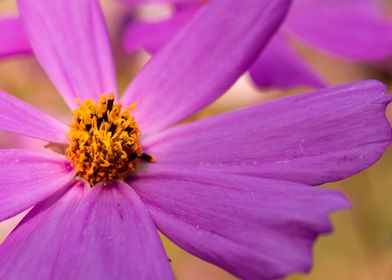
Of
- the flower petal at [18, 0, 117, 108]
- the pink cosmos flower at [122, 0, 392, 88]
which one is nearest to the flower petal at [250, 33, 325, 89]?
the pink cosmos flower at [122, 0, 392, 88]

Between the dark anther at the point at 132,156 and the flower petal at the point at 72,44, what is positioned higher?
the flower petal at the point at 72,44

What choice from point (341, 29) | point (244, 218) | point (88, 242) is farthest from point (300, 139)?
point (341, 29)

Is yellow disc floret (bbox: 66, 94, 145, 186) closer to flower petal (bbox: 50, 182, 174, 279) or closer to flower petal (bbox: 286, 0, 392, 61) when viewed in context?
flower petal (bbox: 50, 182, 174, 279)

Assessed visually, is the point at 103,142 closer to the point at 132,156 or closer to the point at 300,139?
the point at 132,156

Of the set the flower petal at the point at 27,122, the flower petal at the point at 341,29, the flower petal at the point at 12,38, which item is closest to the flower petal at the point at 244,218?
the flower petal at the point at 27,122

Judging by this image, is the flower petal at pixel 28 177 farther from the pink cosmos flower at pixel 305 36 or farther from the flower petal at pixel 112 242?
the pink cosmos flower at pixel 305 36
